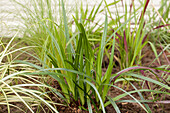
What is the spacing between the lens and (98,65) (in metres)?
0.88

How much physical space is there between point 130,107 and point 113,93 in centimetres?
15

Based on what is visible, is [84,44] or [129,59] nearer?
[84,44]

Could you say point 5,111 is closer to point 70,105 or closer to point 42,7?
point 70,105

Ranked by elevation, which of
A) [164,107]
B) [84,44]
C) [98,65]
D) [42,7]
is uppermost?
[42,7]

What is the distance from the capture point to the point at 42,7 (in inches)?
Result: 49.1

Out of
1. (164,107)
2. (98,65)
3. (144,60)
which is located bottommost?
(164,107)

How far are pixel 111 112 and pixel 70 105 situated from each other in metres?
0.22

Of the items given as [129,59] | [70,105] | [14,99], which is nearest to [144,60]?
[129,59]

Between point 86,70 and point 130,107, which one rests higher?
point 86,70

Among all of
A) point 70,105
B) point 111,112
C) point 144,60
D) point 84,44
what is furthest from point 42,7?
point 144,60

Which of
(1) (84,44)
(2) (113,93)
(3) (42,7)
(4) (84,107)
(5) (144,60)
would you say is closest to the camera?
(1) (84,44)

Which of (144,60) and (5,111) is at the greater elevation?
(144,60)

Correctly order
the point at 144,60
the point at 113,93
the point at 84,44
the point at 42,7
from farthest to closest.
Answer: the point at 144,60
the point at 42,7
the point at 113,93
the point at 84,44

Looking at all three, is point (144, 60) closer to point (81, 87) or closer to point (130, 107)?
point (130, 107)
